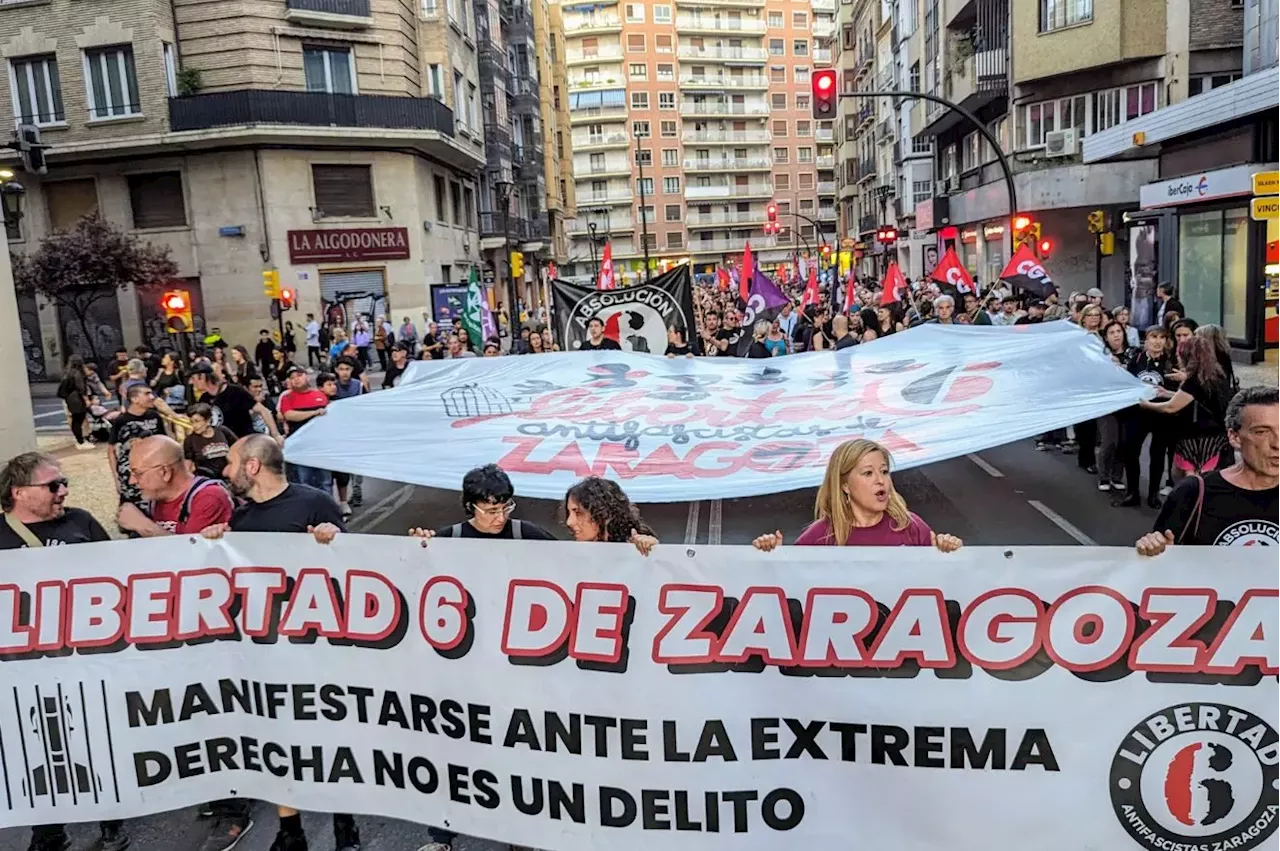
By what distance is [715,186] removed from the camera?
105562 millimetres

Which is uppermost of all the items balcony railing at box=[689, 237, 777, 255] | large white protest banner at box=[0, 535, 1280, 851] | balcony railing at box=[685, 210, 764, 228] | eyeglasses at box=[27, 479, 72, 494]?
balcony railing at box=[685, 210, 764, 228]

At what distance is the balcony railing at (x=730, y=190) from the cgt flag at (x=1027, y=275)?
90.7 m

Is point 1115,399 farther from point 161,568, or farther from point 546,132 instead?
point 546,132

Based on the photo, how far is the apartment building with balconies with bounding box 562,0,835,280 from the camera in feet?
333

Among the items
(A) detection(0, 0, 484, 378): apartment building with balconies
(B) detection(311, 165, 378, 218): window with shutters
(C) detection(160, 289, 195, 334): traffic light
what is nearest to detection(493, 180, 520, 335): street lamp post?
(B) detection(311, 165, 378, 218): window with shutters

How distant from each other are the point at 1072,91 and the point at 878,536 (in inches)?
1223

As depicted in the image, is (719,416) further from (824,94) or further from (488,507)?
(824,94)

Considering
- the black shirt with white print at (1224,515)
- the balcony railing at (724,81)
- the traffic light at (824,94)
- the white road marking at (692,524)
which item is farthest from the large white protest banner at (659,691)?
the balcony railing at (724,81)

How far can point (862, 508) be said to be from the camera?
13.2ft

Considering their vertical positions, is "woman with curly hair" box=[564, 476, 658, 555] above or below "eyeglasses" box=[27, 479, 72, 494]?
below

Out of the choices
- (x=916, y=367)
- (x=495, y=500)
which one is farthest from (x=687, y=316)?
(x=495, y=500)

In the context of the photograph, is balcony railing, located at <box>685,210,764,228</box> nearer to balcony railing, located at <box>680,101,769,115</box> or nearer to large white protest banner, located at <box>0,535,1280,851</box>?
balcony railing, located at <box>680,101,769,115</box>

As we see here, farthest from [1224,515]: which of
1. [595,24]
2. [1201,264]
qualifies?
[595,24]

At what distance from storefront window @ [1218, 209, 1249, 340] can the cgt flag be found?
6185mm
